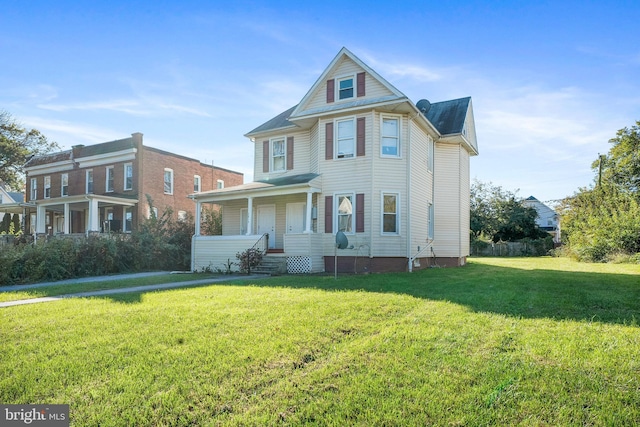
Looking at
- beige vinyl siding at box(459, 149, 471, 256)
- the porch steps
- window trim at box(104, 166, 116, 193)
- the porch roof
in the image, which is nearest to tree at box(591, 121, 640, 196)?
beige vinyl siding at box(459, 149, 471, 256)

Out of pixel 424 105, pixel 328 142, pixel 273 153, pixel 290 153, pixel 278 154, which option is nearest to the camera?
pixel 328 142

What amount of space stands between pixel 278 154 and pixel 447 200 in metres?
8.64

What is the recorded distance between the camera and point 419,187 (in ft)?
57.1

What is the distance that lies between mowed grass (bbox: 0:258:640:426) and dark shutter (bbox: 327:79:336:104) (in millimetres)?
11523

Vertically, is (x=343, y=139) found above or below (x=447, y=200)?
above

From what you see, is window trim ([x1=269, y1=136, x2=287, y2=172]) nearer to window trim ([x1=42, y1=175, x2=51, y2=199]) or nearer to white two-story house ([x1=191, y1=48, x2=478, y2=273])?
white two-story house ([x1=191, y1=48, x2=478, y2=273])

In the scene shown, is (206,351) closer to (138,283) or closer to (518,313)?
(518,313)

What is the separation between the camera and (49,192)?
31109 mm

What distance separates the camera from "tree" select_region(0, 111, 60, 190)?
42.4 m

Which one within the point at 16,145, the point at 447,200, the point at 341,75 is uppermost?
the point at 16,145

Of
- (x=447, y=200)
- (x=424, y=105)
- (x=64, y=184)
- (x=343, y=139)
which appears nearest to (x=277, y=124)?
(x=343, y=139)

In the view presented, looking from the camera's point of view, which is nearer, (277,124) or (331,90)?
(331,90)

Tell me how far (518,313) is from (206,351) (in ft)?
15.9

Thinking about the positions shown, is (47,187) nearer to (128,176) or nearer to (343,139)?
(128,176)
